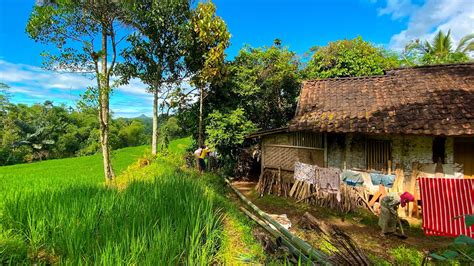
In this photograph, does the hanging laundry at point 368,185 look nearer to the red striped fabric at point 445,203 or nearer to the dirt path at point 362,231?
the dirt path at point 362,231

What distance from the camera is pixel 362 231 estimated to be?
265 inches

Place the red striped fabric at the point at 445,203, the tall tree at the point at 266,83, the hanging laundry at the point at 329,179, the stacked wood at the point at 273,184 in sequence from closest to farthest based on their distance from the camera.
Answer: the red striped fabric at the point at 445,203, the hanging laundry at the point at 329,179, the stacked wood at the point at 273,184, the tall tree at the point at 266,83

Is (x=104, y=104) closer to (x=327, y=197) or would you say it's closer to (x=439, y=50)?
(x=327, y=197)

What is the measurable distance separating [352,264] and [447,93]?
7.60 meters

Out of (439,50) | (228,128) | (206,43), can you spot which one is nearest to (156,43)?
(206,43)

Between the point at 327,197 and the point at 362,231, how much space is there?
174 centimetres

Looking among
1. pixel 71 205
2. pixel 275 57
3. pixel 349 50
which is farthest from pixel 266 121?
pixel 71 205

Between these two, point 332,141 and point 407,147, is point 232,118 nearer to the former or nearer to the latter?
point 332,141

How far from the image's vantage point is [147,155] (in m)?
11.8

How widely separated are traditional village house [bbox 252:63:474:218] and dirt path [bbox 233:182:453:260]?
3.81 feet

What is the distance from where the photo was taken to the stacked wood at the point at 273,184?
9758 millimetres

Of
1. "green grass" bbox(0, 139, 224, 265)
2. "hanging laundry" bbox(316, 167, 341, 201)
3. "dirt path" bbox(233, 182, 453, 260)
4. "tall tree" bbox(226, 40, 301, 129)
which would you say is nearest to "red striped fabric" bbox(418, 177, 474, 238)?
"dirt path" bbox(233, 182, 453, 260)

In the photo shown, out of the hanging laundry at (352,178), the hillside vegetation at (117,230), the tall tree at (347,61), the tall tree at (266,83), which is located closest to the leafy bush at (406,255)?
the hanging laundry at (352,178)

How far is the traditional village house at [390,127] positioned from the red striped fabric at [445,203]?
1328mm
